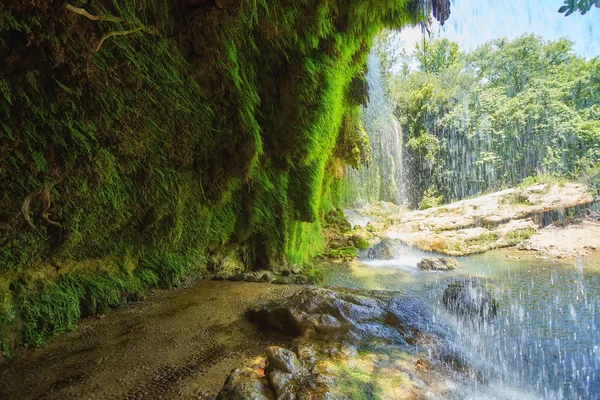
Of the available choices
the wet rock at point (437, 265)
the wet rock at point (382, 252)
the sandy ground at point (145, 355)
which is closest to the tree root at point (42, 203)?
the sandy ground at point (145, 355)

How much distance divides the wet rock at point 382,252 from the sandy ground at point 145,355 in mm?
5922

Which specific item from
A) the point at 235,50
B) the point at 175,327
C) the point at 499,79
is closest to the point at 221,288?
the point at 175,327

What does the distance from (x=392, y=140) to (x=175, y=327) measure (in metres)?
16.6

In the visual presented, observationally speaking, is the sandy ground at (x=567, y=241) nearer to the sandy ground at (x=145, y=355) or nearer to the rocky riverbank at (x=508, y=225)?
the rocky riverbank at (x=508, y=225)

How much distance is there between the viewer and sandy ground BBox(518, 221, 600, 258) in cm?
888

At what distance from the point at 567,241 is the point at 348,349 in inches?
436

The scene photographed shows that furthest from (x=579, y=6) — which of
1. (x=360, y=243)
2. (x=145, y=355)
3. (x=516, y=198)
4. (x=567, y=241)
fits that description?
(x=516, y=198)

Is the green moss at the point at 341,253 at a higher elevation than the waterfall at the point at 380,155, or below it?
below

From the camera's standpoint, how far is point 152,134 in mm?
3191

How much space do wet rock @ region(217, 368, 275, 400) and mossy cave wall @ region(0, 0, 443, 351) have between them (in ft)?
5.93

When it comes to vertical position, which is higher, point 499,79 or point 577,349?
point 499,79

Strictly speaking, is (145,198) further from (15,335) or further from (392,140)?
(392,140)

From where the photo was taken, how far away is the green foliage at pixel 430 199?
18734 mm

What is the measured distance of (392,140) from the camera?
57.2 ft
